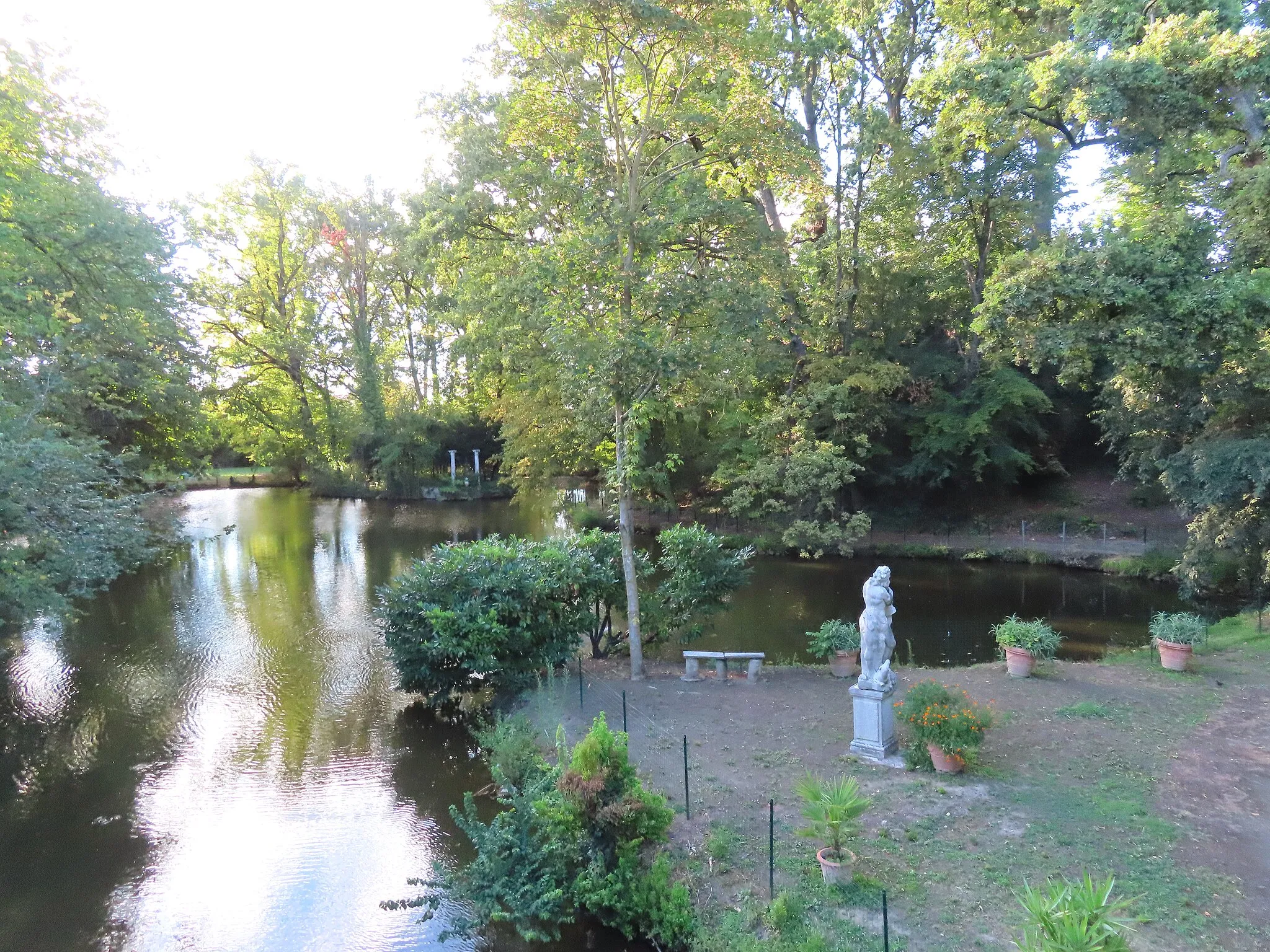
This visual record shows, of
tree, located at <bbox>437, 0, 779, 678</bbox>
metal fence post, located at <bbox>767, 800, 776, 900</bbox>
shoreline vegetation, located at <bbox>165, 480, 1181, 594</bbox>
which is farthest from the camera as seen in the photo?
shoreline vegetation, located at <bbox>165, 480, 1181, 594</bbox>

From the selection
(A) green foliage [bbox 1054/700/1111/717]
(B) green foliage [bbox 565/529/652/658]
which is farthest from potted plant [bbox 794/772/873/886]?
(B) green foliage [bbox 565/529/652/658]

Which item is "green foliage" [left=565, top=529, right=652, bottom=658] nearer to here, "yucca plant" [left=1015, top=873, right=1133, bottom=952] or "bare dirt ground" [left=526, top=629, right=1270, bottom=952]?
"bare dirt ground" [left=526, top=629, right=1270, bottom=952]

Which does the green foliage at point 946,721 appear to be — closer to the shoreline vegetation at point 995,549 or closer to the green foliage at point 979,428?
the shoreline vegetation at point 995,549

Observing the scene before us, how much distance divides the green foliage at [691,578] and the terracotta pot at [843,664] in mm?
2041

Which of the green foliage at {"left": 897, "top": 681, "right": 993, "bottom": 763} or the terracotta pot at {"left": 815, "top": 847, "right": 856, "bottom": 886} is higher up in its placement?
the green foliage at {"left": 897, "top": 681, "right": 993, "bottom": 763}

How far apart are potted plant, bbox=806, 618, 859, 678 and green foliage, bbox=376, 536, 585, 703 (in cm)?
395

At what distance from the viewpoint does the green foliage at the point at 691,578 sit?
12.4m

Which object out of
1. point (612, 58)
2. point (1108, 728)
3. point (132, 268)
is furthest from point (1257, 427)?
point (132, 268)

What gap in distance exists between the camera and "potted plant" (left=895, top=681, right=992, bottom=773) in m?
7.67

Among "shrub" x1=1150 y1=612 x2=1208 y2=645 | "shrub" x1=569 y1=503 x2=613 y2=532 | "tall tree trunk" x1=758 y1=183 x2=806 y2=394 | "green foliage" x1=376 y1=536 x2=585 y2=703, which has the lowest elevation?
"shrub" x1=1150 y1=612 x2=1208 y2=645

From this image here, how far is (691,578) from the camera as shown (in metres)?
12.4

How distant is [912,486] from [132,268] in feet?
81.9

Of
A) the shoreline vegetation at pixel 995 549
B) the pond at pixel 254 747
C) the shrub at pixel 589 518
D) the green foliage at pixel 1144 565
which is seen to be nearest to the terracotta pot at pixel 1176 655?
the pond at pixel 254 747

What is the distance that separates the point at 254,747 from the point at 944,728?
28.7 ft
